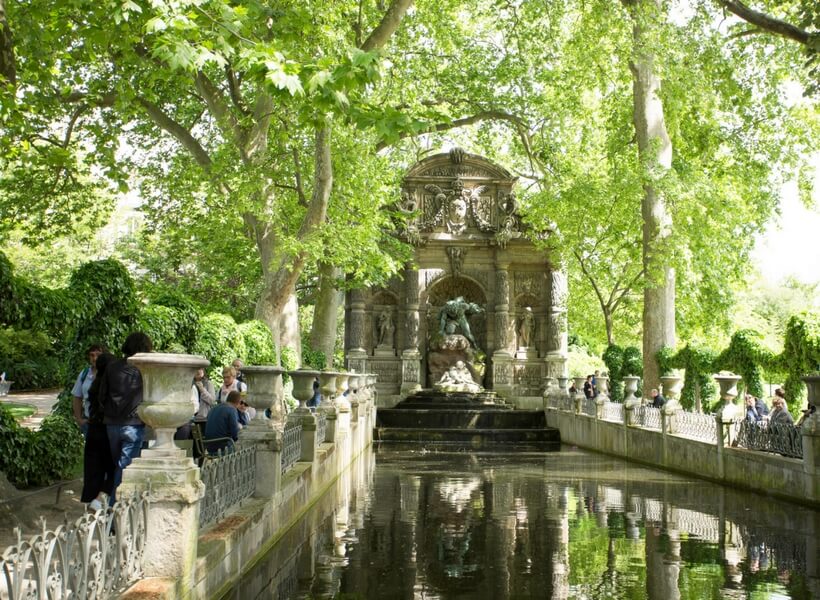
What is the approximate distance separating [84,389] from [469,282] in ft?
80.7

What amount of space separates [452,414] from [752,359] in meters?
10.1

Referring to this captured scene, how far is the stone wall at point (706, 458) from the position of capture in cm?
1276

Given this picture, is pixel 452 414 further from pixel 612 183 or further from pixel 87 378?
pixel 87 378

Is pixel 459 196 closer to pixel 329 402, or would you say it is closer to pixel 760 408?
pixel 760 408

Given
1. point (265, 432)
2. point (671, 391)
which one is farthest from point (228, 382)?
point (671, 391)

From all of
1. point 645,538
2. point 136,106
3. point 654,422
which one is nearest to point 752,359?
point 654,422

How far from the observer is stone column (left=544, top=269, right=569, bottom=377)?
31.9 metres

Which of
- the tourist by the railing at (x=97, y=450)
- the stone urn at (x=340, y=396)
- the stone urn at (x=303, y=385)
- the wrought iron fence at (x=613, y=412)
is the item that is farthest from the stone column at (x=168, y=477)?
the wrought iron fence at (x=613, y=412)

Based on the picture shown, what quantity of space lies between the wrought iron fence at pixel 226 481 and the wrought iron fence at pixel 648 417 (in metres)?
12.2

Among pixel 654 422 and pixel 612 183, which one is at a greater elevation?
pixel 612 183

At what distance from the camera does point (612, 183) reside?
2583cm

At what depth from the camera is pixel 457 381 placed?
99.5ft

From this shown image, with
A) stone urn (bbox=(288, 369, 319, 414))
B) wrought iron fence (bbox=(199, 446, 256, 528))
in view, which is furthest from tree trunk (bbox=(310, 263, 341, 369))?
wrought iron fence (bbox=(199, 446, 256, 528))

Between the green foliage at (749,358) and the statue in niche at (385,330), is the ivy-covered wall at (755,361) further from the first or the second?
the statue in niche at (385,330)
